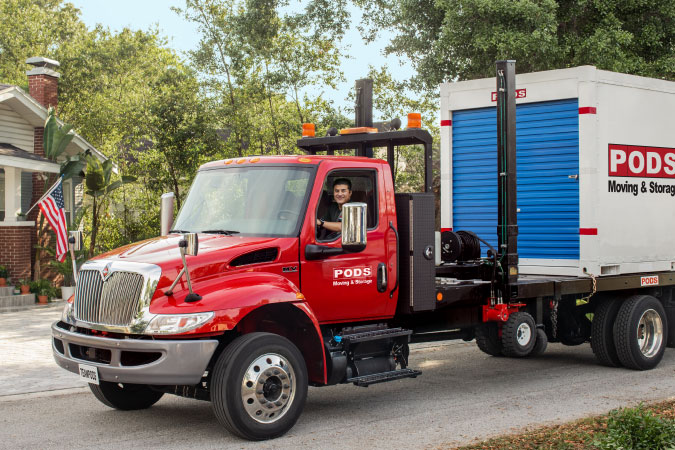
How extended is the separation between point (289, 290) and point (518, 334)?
126 inches

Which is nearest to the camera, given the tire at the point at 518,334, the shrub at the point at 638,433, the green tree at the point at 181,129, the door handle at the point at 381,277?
the shrub at the point at 638,433

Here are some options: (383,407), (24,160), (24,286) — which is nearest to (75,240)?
(383,407)

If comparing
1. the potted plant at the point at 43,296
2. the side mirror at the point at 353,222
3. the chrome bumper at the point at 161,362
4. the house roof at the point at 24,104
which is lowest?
the potted plant at the point at 43,296

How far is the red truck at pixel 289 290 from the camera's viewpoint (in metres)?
6.80

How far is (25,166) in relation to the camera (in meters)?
19.4

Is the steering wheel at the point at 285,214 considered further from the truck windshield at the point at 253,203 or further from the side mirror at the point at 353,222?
the side mirror at the point at 353,222

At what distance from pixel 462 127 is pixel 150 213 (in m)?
16.3

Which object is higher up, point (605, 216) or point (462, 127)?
point (462, 127)

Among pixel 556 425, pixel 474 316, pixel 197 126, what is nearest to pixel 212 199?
pixel 474 316

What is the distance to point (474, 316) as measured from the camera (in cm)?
928

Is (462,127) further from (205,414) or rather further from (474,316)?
(205,414)

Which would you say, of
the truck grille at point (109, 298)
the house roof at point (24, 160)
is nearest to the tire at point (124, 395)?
the truck grille at point (109, 298)

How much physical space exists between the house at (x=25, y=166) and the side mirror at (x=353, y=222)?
45.1 ft

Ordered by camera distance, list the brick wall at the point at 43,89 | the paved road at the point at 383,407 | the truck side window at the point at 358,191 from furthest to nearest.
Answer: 1. the brick wall at the point at 43,89
2. the truck side window at the point at 358,191
3. the paved road at the point at 383,407
